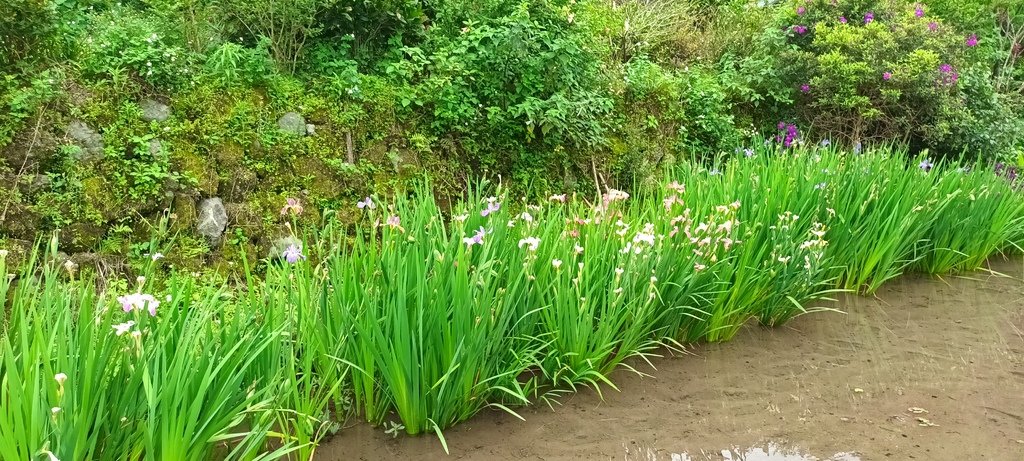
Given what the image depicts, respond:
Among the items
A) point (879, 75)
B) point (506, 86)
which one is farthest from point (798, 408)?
point (879, 75)

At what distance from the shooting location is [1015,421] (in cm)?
242

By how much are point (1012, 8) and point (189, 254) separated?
9.76 metres

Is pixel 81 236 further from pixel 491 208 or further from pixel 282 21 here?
pixel 491 208

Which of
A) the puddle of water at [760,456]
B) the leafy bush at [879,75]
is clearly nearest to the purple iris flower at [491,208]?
the puddle of water at [760,456]

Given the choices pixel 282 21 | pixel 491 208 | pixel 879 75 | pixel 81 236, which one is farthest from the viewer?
pixel 879 75

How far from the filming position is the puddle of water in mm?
2141

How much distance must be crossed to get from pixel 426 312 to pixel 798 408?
1.55m

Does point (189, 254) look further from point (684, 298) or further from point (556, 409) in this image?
point (684, 298)

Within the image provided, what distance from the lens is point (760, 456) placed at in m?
2.16

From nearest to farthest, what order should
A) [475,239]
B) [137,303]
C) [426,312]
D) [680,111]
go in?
1. [137,303]
2. [426,312]
3. [475,239]
4. [680,111]

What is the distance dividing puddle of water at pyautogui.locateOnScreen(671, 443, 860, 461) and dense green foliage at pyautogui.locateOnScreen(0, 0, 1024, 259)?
1414mm

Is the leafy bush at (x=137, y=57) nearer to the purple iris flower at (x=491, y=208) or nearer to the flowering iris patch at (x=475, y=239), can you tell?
the purple iris flower at (x=491, y=208)

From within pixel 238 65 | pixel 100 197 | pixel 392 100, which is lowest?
pixel 100 197

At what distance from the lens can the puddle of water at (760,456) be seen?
214 cm
